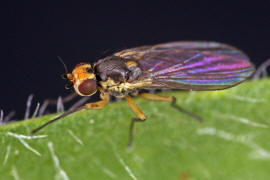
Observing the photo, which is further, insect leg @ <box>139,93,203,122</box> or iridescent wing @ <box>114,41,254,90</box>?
iridescent wing @ <box>114,41,254,90</box>

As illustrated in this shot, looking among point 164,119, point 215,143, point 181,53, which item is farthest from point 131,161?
point 181,53

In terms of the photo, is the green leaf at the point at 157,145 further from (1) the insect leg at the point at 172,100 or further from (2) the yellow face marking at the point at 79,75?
(2) the yellow face marking at the point at 79,75

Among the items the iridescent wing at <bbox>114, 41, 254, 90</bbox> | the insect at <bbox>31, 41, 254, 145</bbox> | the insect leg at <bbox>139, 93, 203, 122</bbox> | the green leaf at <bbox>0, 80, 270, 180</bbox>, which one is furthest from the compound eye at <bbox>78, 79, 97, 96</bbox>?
the green leaf at <bbox>0, 80, 270, 180</bbox>

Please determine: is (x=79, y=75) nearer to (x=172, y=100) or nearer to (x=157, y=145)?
(x=172, y=100)

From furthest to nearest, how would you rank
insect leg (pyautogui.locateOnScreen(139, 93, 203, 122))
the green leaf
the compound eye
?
the compound eye < insect leg (pyautogui.locateOnScreen(139, 93, 203, 122)) < the green leaf

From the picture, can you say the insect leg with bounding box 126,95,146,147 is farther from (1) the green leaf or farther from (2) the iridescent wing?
(2) the iridescent wing
